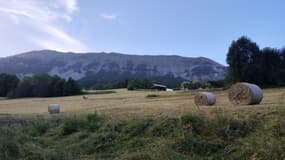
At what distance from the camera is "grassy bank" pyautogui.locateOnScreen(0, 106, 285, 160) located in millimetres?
7887

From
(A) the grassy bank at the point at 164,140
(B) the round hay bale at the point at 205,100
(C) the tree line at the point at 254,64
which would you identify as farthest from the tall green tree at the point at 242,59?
(A) the grassy bank at the point at 164,140

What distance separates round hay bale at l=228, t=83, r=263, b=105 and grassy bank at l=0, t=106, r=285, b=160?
5.68 meters

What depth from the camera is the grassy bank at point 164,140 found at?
7.89 meters

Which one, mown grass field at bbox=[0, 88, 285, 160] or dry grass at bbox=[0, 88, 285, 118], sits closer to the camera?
mown grass field at bbox=[0, 88, 285, 160]

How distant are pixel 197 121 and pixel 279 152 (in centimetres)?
316

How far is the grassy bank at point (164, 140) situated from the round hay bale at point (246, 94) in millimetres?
5680

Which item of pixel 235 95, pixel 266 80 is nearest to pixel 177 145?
pixel 235 95

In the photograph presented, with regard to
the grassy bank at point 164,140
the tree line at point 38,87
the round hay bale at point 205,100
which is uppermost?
the tree line at point 38,87

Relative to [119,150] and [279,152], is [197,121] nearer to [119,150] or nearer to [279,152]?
[119,150]

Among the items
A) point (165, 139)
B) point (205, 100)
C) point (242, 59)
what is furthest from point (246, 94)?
point (242, 59)

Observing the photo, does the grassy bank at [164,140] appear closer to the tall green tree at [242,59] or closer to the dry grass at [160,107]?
the dry grass at [160,107]

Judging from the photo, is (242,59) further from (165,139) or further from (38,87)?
(38,87)

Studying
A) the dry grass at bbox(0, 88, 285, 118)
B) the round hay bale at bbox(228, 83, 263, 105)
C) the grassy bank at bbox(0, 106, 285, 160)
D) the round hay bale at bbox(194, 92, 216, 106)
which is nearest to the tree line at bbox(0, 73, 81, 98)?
the dry grass at bbox(0, 88, 285, 118)

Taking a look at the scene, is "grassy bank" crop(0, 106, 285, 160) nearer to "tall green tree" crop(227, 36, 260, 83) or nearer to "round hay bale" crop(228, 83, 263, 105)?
"round hay bale" crop(228, 83, 263, 105)
